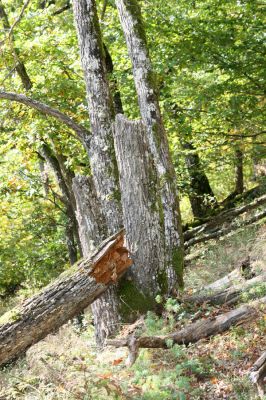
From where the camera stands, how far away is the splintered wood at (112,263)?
21.4ft

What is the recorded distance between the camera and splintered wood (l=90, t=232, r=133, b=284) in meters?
6.54

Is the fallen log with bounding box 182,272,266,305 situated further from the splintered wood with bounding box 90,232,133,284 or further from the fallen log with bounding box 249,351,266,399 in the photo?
the fallen log with bounding box 249,351,266,399

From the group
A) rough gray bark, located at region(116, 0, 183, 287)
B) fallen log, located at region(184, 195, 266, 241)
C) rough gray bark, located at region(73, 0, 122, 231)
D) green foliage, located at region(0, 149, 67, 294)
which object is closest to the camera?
rough gray bark, located at region(73, 0, 122, 231)

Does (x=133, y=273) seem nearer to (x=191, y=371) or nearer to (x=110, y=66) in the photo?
(x=191, y=371)

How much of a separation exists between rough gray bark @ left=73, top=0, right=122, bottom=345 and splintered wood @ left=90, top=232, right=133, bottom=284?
35 centimetres

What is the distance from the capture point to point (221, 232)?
12.7m

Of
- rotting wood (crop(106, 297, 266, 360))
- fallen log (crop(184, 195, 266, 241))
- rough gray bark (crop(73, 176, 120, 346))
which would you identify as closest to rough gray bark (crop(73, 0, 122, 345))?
rough gray bark (crop(73, 176, 120, 346))

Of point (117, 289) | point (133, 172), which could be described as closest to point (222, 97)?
point (133, 172)

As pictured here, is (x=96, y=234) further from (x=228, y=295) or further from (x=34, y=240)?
(x=34, y=240)

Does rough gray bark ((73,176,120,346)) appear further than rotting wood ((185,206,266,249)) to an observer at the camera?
No

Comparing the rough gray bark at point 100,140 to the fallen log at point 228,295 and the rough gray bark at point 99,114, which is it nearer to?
the rough gray bark at point 99,114

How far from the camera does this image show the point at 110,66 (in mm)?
12406

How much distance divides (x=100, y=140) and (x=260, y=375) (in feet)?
14.1

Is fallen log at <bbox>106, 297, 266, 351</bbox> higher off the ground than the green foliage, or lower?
lower
